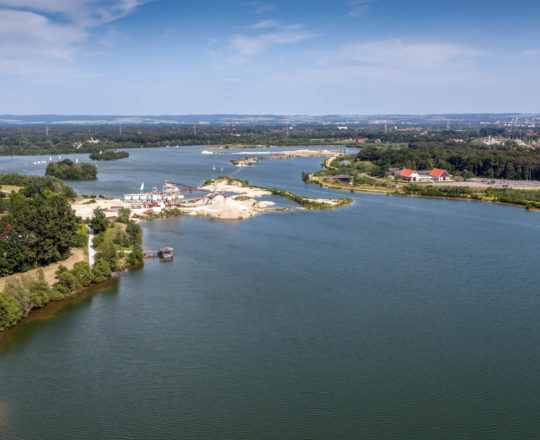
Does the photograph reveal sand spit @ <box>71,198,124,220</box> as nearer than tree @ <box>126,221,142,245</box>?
No

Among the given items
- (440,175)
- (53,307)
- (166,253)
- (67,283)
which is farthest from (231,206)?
(440,175)

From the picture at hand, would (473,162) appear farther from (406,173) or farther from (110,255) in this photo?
(110,255)

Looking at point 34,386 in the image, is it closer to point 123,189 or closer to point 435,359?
point 435,359

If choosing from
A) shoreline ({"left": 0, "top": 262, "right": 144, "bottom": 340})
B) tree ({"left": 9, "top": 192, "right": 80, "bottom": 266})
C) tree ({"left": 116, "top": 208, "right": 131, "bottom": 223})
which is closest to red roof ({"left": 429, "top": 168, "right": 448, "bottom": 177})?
tree ({"left": 116, "top": 208, "right": 131, "bottom": 223})

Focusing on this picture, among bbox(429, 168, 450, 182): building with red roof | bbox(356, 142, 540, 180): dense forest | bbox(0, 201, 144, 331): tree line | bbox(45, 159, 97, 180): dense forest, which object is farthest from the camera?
bbox(45, 159, 97, 180): dense forest

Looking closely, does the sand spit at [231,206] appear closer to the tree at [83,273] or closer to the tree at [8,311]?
the tree at [83,273]

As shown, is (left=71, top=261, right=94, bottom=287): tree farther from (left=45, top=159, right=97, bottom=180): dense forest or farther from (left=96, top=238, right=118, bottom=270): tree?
(left=45, top=159, right=97, bottom=180): dense forest

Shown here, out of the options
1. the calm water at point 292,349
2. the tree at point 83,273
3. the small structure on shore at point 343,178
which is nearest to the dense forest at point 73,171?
the small structure on shore at point 343,178
